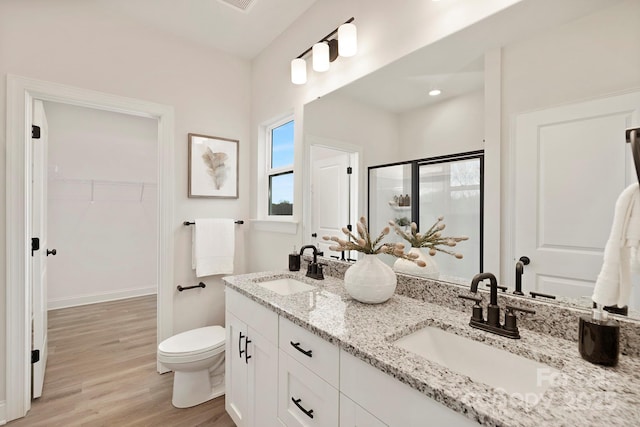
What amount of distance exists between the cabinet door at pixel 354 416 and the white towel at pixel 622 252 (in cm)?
66

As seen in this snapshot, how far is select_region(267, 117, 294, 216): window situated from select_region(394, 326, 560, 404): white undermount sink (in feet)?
4.68

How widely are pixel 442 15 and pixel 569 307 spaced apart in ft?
4.06

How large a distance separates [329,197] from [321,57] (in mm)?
854

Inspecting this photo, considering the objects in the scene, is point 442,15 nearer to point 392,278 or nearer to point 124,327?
point 392,278

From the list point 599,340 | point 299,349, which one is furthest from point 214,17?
point 599,340

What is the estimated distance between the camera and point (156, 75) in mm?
2225

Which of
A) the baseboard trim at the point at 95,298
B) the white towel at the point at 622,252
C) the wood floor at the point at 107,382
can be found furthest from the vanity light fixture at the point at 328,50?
the baseboard trim at the point at 95,298

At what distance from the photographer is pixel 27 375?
181 cm

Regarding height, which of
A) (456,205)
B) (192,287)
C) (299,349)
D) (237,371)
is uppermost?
(456,205)

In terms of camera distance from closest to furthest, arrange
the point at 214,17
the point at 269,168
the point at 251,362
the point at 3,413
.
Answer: the point at 251,362
the point at 3,413
the point at 214,17
the point at 269,168

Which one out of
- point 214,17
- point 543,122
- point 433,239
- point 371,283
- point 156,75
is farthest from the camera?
point 156,75

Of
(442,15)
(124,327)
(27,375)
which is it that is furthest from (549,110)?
(124,327)

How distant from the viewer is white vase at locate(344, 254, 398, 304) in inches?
47.5

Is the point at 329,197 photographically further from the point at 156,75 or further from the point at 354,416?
the point at 156,75
